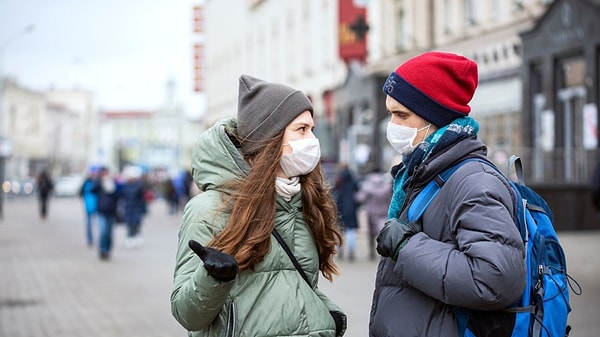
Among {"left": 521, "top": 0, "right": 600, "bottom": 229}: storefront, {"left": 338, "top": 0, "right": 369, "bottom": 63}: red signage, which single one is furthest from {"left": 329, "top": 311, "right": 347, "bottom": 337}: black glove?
{"left": 338, "top": 0, "right": 369, "bottom": 63}: red signage

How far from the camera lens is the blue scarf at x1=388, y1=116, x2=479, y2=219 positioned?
3.29m

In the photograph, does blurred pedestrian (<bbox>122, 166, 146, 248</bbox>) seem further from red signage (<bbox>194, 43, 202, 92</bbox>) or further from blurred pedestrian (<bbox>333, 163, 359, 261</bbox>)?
red signage (<bbox>194, 43, 202, 92</bbox>)

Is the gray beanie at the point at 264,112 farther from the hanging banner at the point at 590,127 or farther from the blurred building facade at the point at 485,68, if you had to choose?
the hanging banner at the point at 590,127

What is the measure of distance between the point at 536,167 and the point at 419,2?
593 inches

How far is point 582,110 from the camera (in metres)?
22.7

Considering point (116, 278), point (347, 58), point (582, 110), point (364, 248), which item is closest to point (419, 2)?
point (347, 58)

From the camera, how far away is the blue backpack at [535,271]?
3.09 m

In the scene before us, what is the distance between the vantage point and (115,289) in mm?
13711

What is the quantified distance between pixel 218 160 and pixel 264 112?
26 centimetres

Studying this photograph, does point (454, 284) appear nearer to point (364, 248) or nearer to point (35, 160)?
point (364, 248)

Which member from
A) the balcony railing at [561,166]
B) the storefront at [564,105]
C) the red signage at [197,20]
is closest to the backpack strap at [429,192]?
the balcony railing at [561,166]

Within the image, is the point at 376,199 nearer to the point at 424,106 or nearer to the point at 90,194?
the point at 90,194

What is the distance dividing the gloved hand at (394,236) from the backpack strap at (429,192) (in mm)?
50

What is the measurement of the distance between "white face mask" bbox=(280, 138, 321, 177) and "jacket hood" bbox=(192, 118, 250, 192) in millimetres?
153
